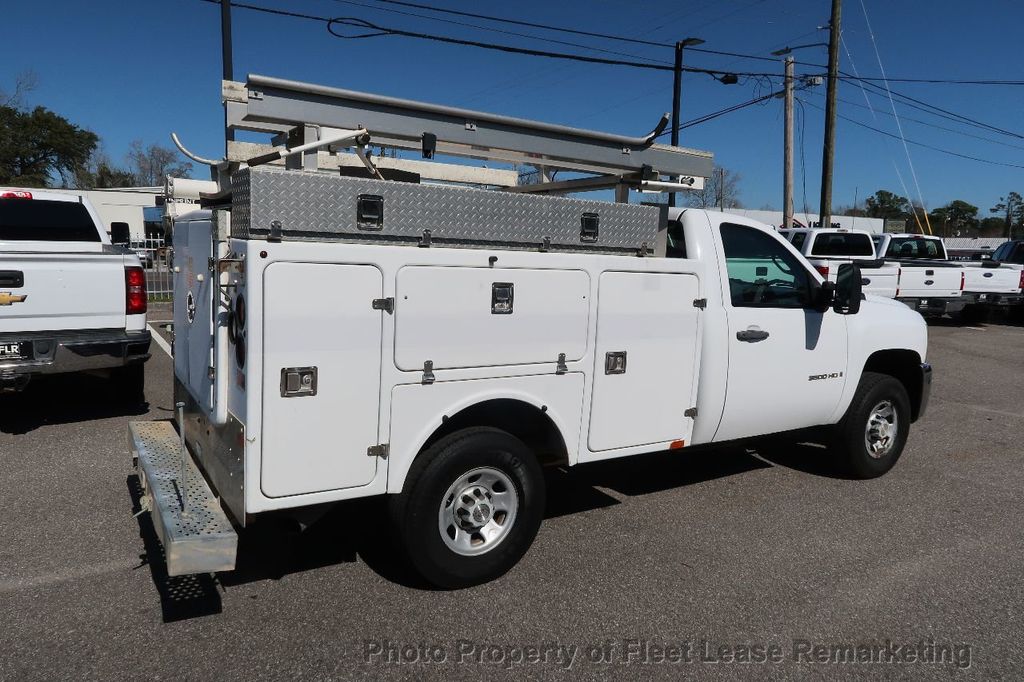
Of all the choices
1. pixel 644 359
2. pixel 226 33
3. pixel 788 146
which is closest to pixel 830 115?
pixel 788 146

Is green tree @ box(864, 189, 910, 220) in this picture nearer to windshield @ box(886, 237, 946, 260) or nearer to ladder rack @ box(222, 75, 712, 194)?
windshield @ box(886, 237, 946, 260)

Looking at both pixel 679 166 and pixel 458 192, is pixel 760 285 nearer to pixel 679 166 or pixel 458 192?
pixel 679 166

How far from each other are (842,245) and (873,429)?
40.2ft

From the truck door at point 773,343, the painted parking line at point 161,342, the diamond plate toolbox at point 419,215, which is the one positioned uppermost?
the diamond plate toolbox at point 419,215

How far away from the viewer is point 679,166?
477cm

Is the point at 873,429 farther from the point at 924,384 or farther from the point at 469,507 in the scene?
the point at 469,507

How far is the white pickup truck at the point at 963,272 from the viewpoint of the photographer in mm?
17453

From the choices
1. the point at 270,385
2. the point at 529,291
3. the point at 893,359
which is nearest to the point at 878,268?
the point at 893,359

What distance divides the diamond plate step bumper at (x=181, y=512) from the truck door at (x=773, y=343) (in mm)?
3093

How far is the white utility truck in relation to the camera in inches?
131

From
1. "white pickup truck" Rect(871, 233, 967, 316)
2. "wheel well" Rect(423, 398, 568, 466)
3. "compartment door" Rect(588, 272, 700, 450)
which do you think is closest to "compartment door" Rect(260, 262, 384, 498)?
"wheel well" Rect(423, 398, 568, 466)

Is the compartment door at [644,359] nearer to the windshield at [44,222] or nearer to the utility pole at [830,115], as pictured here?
the windshield at [44,222]

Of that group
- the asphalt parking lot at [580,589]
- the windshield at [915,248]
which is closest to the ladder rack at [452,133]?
the asphalt parking lot at [580,589]

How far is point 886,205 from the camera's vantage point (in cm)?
9131
